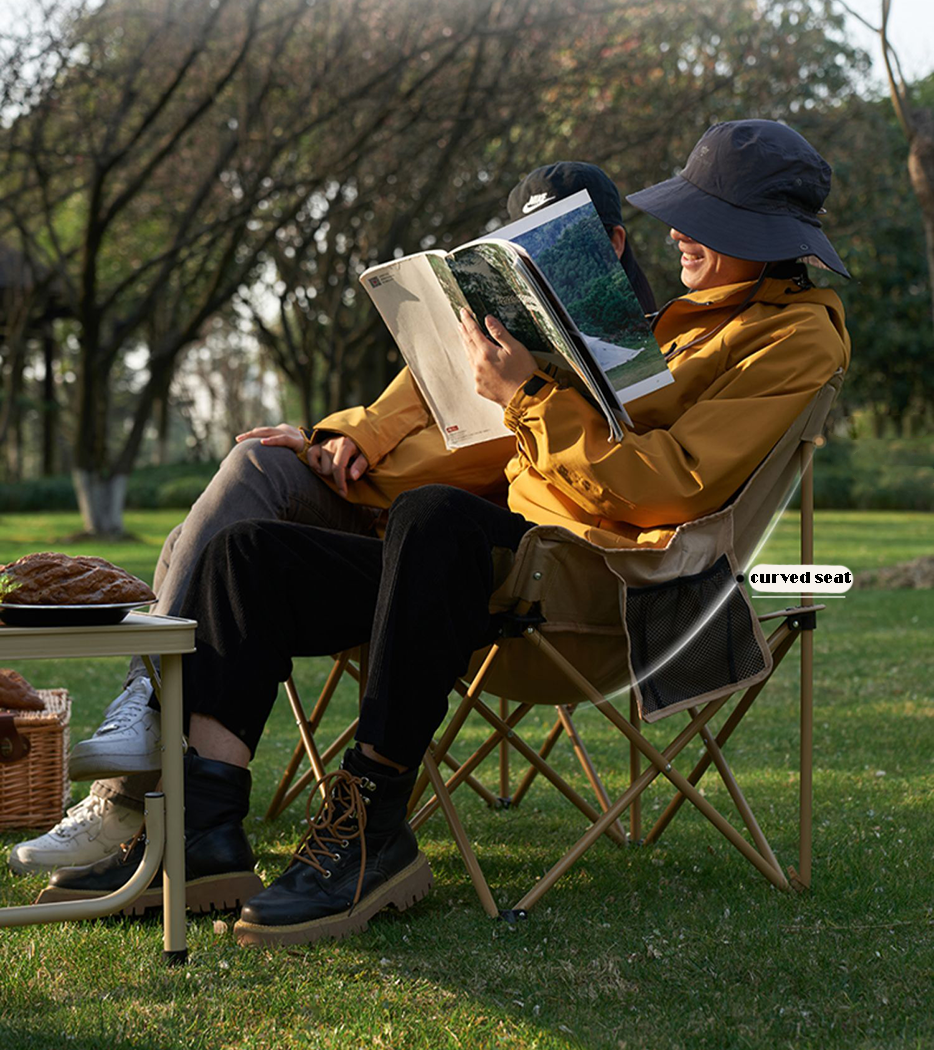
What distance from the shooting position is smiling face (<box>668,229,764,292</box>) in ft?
8.49

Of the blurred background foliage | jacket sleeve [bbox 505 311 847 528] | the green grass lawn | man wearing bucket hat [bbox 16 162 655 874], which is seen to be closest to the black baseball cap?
man wearing bucket hat [bbox 16 162 655 874]

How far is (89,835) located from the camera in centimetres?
264

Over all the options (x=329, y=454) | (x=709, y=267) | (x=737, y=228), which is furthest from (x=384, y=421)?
(x=737, y=228)

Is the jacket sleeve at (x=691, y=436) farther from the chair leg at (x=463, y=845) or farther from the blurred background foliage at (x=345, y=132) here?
the blurred background foliage at (x=345, y=132)

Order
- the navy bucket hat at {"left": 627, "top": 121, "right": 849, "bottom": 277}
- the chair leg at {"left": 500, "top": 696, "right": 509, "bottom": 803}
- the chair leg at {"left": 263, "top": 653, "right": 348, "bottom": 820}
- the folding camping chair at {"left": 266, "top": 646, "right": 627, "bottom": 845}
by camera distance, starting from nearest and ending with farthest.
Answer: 1. the navy bucket hat at {"left": 627, "top": 121, "right": 849, "bottom": 277}
2. the folding camping chair at {"left": 266, "top": 646, "right": 627, "bottom": 845}
3. the chair leg at {"left": 263, "top": 653, "right": 348, "bottom": 820}
4. the chair leg at {"left": 500, "top": 696, "right": 509, "bottom": 803}

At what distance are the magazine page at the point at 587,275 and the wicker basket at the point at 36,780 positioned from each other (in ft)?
5.96

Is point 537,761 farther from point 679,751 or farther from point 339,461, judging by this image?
point 339,461

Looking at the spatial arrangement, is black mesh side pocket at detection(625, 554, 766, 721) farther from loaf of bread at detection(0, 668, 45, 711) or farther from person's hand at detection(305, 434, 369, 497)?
loaf of bread at detection(0, 668, 45, 711)

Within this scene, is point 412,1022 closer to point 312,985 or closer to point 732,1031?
point 312,985

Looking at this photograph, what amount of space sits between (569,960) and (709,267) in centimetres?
138

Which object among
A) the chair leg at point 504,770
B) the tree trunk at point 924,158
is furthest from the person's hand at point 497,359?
the tree trunk at point 924,158

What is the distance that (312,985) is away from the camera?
6.80ft

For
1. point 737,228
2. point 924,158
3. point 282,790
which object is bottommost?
point 282,790

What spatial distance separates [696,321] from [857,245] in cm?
1579
